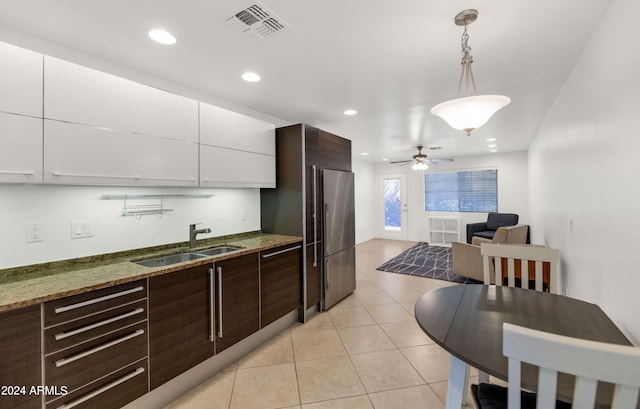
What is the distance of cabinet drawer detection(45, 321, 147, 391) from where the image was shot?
4.62 feet

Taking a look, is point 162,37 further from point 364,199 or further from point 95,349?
point 364,199

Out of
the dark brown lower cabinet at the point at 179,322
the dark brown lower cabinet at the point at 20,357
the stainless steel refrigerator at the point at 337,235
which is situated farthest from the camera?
the stainless steel refrigerator at the point at 337,235

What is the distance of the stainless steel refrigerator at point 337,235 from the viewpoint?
3340 millimetres

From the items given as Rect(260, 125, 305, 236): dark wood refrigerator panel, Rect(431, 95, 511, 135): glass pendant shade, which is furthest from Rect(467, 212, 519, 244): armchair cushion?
Rect(431, 95, 511, 135): glass pendant shade

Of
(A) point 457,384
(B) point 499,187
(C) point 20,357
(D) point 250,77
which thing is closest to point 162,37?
(D) point 250,77

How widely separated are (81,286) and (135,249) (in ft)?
2.83

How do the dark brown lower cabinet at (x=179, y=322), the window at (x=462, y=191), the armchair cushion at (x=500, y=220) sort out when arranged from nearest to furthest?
the dark brown lower cabinet at (x=179, y=322), the armchair cushion at (x=500, y=220), the window at (x=462, y=191)

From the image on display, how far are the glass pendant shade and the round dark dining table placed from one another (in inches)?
40.3

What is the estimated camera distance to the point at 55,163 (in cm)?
168

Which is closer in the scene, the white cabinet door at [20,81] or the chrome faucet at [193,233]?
the white cabinet door at [20,81]

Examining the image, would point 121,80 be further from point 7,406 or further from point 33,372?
point 7,406

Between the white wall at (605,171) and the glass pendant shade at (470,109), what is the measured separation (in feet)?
1.91

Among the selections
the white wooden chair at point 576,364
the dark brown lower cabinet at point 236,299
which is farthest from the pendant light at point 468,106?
the dark brown lower cabinet at point 236,299

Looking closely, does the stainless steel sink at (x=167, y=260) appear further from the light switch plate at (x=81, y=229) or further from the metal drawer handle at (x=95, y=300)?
the metal drawer handle at (x=95, y=300)
